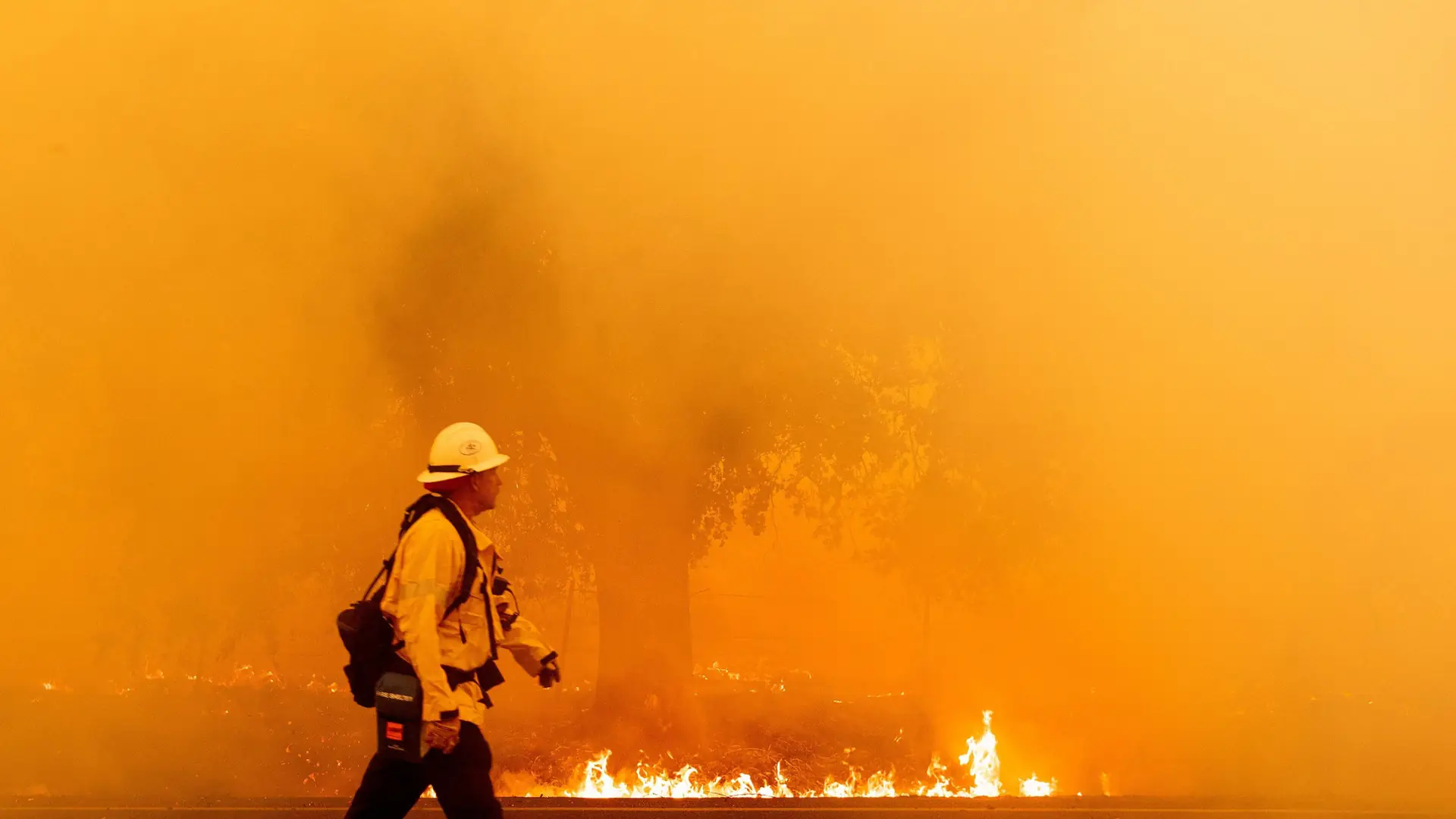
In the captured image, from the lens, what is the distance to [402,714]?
9.11 ft

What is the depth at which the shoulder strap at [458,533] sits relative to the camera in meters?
2.90

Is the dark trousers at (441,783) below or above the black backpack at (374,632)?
below

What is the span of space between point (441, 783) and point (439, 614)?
412 millimetres

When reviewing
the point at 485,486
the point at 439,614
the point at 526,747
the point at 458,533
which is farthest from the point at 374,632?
the point at 526,747

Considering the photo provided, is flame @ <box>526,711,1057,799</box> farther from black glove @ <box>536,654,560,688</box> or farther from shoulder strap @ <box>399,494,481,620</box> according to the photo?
shoulder strap @ <box>399,494,481,620</box>

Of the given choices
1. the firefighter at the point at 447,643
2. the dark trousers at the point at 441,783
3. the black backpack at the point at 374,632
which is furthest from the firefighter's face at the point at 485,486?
the dark trousers at the point at 441,783

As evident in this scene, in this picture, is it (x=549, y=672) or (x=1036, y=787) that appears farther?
(x=1036, y=787)

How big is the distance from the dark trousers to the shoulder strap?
0.32 metres

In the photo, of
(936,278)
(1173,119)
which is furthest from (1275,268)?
(936,278)

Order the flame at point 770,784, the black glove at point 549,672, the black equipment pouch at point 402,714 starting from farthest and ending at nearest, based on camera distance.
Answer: the flame at point 770,784 < the black glove at point 549,672 < the black equipment pouch at point 402,714

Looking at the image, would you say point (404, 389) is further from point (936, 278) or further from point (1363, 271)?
point (1363, 271)

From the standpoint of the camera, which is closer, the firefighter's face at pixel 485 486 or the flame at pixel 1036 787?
the firefighter's face at pixel 485 486

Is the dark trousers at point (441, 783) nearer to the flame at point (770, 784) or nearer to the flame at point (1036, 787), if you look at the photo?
the flame at point (770, 784)

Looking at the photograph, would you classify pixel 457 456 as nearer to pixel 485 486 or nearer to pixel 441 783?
pixel 485 486
